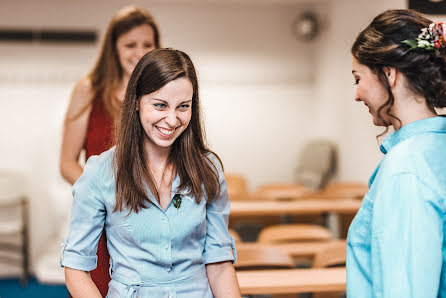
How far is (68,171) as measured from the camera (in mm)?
1863

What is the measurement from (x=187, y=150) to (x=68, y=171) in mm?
687

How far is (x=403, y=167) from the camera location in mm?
1001

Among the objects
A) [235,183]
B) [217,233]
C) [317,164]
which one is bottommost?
[235,183]

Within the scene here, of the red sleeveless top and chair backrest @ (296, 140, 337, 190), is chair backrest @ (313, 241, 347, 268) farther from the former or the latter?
chair backrest @ (296, 140, 337, 190)

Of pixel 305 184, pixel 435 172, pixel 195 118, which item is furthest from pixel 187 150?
pixel 305 184

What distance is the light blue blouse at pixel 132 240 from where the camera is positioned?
1277 mm

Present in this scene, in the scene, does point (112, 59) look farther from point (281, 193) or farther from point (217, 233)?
point (281, 193)

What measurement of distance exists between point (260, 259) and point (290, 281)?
346mm

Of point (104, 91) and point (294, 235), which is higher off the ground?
point (104, 91)

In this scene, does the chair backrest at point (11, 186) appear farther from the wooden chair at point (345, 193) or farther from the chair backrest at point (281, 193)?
the wooden chair at point (345, 193)

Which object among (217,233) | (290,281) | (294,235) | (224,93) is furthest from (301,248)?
(224,93)

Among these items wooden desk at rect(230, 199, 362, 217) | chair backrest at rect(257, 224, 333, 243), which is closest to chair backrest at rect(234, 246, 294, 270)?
chair backrest at rect(257, 224, 333, 243)

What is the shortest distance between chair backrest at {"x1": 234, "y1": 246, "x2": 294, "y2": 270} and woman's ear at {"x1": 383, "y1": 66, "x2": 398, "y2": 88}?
1.58 metres

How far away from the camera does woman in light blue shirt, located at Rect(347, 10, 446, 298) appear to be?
38.4 inches
